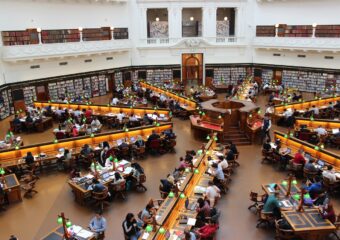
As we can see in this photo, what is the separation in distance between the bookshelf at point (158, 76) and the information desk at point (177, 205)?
1707cm

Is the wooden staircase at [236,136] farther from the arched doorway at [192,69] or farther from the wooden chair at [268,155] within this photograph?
the arched doorway at [192,69]

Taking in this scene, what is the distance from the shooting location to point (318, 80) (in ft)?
79.2

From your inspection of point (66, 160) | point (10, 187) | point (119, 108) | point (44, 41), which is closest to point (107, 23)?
point (44, 41)

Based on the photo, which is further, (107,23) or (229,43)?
(229,43)

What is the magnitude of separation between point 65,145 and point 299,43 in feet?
61.1

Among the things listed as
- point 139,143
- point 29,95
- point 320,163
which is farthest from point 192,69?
point 320,163

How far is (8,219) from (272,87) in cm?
2037

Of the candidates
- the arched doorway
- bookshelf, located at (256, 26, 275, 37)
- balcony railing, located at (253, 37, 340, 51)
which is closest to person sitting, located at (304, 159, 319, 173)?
balcony railing, located at (253, 37, 340, 51)

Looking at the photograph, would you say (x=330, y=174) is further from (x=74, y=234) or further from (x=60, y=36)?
(x=60, y=36)

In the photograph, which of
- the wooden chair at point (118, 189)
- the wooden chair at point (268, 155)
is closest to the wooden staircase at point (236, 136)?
the wooden chair at point (268, 155)

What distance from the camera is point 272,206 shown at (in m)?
8.32

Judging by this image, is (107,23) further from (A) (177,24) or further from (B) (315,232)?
(B) (315,232)

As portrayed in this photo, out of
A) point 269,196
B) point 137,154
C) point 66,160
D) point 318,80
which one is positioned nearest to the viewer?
point 269,196

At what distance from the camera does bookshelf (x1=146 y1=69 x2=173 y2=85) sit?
2714 centimetres
